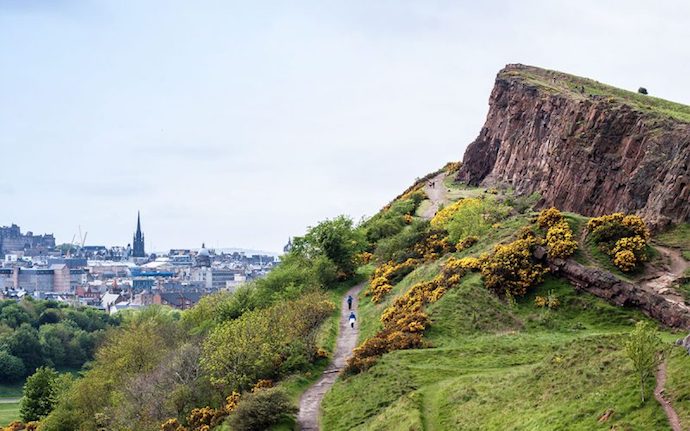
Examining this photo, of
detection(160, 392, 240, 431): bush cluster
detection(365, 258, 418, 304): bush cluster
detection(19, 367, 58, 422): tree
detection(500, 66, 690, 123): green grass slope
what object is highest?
detection(500, 66, 690, 123): green grass slope

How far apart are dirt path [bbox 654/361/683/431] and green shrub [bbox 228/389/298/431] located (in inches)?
689

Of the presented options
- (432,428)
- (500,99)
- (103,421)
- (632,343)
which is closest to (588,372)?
(632,343)

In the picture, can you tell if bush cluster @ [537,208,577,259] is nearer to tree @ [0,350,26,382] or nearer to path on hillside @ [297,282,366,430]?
path on hillside @ [297,282,366,430]

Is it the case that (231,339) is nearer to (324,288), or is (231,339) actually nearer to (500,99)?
(324,288)

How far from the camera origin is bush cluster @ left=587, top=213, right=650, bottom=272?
5128cm

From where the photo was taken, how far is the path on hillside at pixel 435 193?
10381 centimetres

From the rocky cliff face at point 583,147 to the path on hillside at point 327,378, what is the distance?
79.2ft

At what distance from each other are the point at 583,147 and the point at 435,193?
127 ft

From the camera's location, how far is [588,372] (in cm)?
3238

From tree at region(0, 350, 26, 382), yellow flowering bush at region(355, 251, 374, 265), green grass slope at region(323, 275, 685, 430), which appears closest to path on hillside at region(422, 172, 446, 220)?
yellow flowering bush at region(355, 251, 374, 265)

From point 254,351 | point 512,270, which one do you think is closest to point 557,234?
point 512,270

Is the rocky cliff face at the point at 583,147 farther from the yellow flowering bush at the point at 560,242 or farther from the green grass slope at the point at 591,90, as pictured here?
the yellow flowering bush at the point at 560,242

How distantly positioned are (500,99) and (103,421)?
85.0 metres

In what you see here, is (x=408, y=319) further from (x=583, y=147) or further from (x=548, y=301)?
(x=583, y=147)
